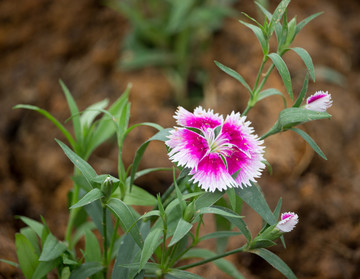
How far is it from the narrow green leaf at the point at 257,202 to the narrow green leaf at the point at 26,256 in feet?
1.87

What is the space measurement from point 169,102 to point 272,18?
1.30 metres

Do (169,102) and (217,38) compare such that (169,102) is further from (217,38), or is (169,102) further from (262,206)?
(262,206)

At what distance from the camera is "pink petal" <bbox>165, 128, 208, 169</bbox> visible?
94cm

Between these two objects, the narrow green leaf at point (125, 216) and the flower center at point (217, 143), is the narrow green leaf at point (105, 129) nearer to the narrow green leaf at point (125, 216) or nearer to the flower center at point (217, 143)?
the narrow green leaf at point (125, 216)

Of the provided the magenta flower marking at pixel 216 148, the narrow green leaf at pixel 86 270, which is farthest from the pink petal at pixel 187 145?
the narrow green leaf at pixel 86 270

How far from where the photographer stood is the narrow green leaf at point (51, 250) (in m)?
1.12

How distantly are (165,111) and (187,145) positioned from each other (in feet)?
4.20

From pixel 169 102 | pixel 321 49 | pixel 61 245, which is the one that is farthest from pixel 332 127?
pixel 61 245

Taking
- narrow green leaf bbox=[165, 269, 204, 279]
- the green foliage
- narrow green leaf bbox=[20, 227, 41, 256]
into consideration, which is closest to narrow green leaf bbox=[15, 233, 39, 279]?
narrow green leaf bbox=[20, 227, 41, 256]

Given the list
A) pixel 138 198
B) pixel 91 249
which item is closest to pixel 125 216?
pixel 138 198

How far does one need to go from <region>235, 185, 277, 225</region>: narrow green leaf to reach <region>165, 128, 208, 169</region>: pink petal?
126 mm

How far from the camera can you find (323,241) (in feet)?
5.54

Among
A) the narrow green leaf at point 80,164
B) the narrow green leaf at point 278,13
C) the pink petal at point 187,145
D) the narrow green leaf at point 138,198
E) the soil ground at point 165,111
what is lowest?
the soil ground at point 165,111

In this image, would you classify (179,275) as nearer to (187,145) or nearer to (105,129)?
(187,145)
